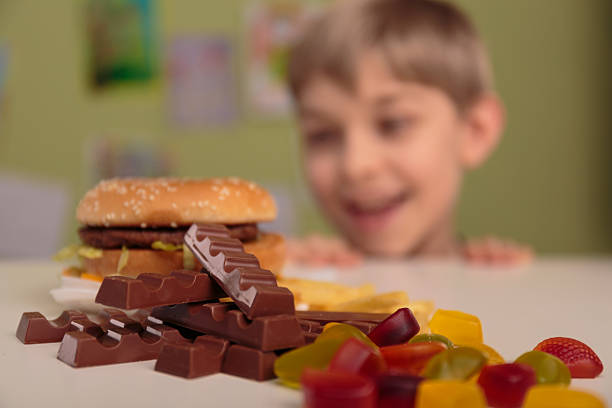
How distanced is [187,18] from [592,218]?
313 cm

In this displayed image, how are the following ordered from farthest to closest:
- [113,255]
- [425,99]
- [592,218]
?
[592,218], [425,99], [113,255]

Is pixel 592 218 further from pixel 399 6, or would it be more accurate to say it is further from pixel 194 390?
pixel 194 390

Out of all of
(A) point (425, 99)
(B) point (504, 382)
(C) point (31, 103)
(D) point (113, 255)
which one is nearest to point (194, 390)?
(B) point (504, 382)

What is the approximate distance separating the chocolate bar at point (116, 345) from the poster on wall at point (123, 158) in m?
3.61

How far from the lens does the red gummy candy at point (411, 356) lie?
0.73m

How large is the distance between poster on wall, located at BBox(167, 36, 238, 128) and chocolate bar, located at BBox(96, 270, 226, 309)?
3.57 m

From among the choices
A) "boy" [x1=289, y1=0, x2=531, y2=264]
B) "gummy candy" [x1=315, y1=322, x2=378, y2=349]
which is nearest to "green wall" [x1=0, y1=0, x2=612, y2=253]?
"boy" [x1=289, y1=0, x2=531, y2=264]

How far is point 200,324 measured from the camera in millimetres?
821

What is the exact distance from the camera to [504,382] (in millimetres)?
654

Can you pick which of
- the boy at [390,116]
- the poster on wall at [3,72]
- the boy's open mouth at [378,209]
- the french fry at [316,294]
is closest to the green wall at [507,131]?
the poster on wall at [3,72]

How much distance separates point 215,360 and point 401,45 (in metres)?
2.24

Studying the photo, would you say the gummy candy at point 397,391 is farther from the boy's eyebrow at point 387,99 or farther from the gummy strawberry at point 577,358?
the boy's eyebrow at point 387,99

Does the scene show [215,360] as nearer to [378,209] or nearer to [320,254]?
[320,254]

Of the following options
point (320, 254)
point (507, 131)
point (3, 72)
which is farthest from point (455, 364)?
point (3, 72)
